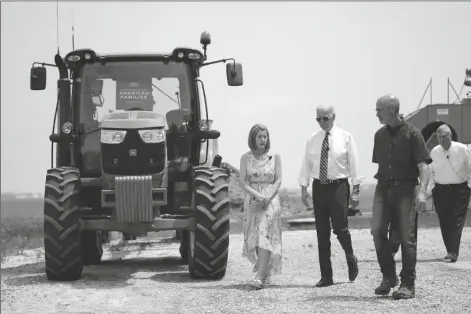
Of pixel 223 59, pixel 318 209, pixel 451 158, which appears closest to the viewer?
pixel 318 209

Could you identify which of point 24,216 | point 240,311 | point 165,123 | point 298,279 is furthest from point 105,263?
point 24,216

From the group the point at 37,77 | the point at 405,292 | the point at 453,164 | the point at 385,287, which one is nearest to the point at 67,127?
the point at 37,77

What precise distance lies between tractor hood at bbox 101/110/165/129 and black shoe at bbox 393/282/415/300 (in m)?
3.58

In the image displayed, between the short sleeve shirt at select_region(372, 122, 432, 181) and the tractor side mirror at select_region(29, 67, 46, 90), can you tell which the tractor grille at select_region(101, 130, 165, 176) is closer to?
the tractor side mirror at select_region(29, 67, 46, 90)

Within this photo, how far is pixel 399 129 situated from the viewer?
802 cm

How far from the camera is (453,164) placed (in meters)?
11.8

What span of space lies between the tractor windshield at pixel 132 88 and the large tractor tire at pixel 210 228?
1492 mm

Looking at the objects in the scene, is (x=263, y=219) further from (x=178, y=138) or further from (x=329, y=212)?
(x=178, y=138)

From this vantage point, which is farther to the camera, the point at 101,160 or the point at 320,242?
the point at 101,160

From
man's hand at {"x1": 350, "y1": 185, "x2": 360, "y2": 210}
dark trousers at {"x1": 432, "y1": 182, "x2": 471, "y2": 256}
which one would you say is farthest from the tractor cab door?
dark trousers at {"x1": 432, "y1": 182, "x2": 471, "y2": 256}

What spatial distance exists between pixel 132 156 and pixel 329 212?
246cm

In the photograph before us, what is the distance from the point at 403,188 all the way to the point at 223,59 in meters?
3.39

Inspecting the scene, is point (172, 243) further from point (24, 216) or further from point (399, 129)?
point (24, 216)

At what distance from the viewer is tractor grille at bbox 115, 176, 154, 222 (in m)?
9.62
